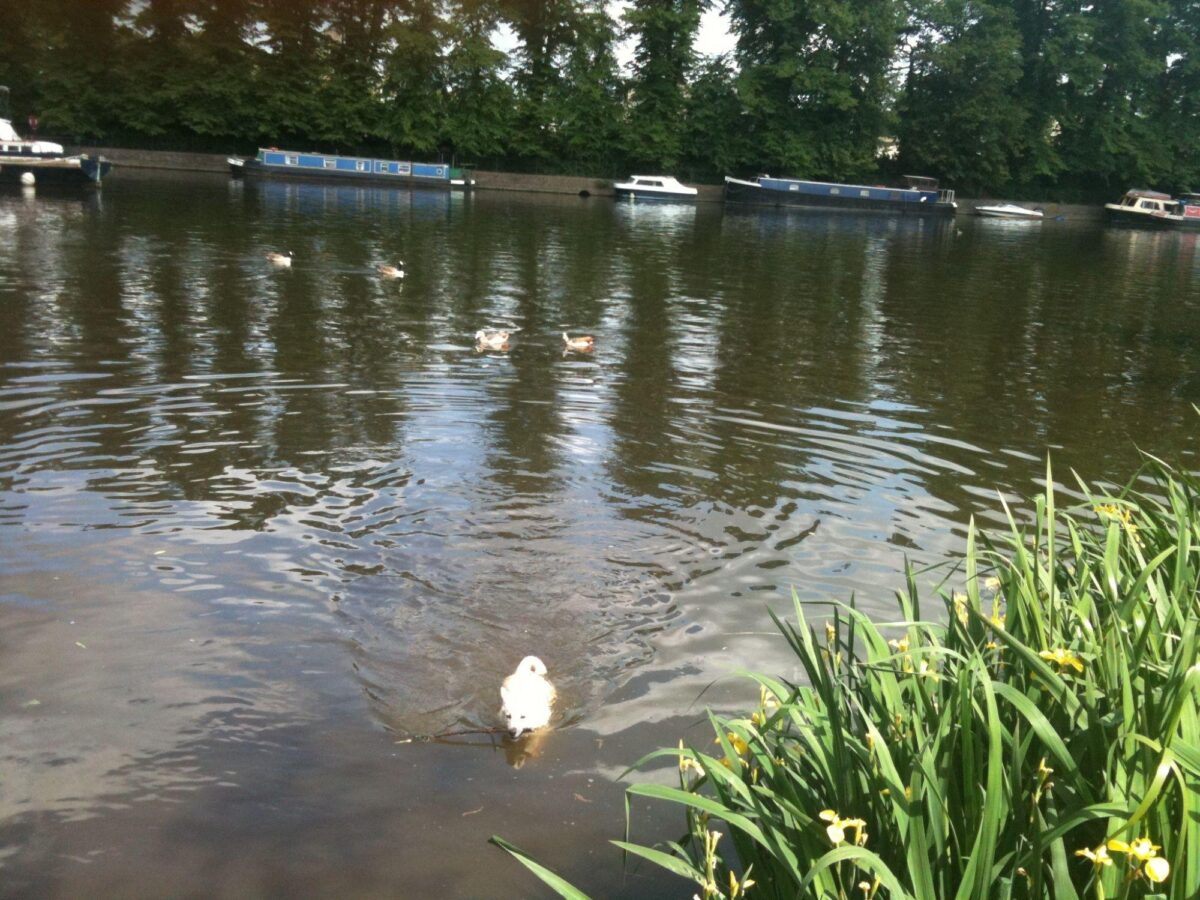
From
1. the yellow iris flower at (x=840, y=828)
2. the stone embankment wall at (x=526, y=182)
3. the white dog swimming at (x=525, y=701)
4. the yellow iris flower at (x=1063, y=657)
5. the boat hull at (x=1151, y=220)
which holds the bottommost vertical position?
the white dog swimming at (x=525, y=701)

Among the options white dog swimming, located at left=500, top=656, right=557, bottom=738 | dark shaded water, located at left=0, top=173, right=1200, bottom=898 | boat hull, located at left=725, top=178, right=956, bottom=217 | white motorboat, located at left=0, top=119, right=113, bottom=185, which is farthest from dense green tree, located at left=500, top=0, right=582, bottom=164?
white dog swimming, located at left=500, top=656, right=557, bottom=738

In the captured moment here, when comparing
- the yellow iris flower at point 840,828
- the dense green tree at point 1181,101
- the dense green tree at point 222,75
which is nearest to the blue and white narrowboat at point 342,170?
the dense green tree at point 222,75

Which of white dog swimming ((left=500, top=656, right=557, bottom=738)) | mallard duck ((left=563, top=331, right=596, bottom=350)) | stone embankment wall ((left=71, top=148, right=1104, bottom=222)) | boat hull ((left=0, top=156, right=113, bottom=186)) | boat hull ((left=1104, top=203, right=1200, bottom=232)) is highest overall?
stone embankment wall ((left=71, top=148, right=1104, bottom=222))

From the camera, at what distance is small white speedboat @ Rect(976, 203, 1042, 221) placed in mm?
61875

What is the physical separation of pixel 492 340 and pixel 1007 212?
5587 cm

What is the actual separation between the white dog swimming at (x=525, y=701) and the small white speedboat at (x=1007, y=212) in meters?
62.8

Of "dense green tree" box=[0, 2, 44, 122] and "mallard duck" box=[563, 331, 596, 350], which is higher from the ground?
"dense green tree" box=[0, 2, 44, 122]

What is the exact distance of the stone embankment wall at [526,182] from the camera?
55.6 metres

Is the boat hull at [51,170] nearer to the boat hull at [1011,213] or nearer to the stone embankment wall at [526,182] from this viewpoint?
the stone embankment wall at [526,182]

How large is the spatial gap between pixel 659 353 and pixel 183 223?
1711cm

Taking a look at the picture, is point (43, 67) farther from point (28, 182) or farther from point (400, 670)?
point (400, 670)

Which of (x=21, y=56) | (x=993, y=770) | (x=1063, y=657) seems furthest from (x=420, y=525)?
(x=21, y=56)

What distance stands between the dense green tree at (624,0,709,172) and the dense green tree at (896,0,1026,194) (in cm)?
1339

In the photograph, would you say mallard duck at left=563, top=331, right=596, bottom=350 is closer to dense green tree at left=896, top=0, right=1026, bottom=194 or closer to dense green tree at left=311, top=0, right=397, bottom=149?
dense green tree at left=311, top=0, right=397, bottom=149
